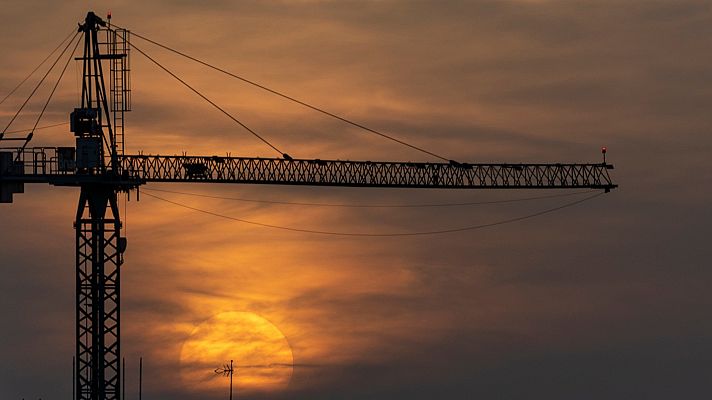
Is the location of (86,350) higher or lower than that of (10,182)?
lower

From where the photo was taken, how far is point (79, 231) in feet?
599

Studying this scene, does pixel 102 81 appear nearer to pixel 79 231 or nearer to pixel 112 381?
pixel 79 231

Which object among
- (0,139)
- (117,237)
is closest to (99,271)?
(117,237)

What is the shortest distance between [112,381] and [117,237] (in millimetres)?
14865

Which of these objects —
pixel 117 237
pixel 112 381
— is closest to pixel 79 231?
pixel 117 237

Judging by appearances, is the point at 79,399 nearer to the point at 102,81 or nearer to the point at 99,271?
the point at 99,271

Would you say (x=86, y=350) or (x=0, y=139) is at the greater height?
(x=0, y=139)

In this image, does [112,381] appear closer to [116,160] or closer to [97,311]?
[97,311]

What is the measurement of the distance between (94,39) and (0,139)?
14588 millimetres

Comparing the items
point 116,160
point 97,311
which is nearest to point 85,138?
point 116,160

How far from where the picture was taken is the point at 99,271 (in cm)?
18238

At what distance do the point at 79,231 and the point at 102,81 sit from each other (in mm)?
17350

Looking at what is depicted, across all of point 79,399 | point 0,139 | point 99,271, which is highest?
point 0,139

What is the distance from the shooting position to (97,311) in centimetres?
18262
